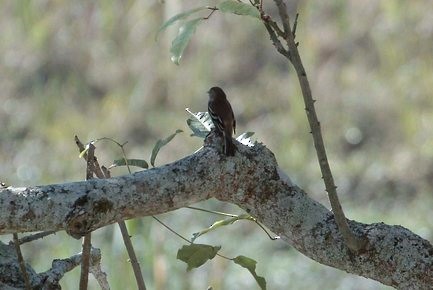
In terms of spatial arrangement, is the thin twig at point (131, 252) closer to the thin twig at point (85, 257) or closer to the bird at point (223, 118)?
the thin twig at point (85, 257)

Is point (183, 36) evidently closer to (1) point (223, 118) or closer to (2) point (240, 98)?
(1) point (223, 118)

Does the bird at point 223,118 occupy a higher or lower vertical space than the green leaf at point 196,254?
higher

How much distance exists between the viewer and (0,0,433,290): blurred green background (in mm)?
6312

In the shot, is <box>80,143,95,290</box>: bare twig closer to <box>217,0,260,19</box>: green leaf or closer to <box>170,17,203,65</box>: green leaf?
<box>170,17,203,65</box>: green leaf

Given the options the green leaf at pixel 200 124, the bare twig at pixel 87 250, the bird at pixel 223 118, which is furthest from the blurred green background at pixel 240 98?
the bare twig at pixel 87 250

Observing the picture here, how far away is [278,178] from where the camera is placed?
6.63 ft

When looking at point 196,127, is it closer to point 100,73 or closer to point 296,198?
point 296,198

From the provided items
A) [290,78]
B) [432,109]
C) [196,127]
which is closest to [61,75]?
[290,78]

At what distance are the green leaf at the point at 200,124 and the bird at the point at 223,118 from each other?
0.02 metres

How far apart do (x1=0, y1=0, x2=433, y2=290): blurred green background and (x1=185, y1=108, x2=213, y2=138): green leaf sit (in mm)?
3282

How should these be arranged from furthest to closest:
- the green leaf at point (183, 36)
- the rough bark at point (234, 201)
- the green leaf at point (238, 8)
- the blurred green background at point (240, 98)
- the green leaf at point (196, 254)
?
the blurred green background at point (240, 98) < the green leaf at point (196, 254) < the green leaf at point (183, 36) < the green leaf at point (238, 8) < the rough bark at point (234, 201)

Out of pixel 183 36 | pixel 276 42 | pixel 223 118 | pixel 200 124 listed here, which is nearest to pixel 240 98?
pixel 223 118

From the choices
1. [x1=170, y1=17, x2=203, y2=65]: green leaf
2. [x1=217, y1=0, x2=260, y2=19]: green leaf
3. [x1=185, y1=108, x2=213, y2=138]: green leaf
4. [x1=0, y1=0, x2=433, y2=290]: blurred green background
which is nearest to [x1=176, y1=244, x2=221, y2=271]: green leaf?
[x1=185, y1=108, x2=213, y2=138]: green leaf

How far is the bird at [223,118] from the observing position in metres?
2.00
